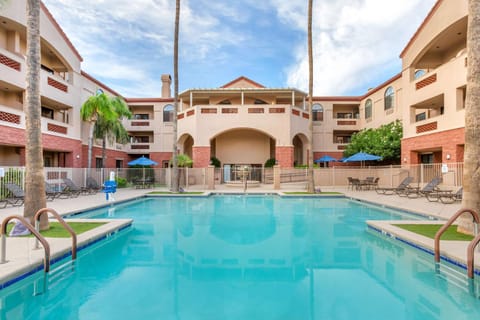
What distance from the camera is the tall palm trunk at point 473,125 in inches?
243

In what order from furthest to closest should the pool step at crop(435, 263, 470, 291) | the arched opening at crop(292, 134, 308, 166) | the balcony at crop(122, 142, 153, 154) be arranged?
the balcony at crop(122, 142, 153, 154) → the arched opening at crop(292, 134, 308, 166) → the pool step at crop(435, 263, 470, 291)

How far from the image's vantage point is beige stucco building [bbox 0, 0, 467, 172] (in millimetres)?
14672

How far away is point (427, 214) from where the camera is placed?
969 cm

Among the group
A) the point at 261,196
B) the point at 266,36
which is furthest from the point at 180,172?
the point at 266,36

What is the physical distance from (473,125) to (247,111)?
1905 centimetres

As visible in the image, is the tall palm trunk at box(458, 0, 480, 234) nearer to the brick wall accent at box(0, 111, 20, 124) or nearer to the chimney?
the brick wall accent at box(0, 111, 20, 124)

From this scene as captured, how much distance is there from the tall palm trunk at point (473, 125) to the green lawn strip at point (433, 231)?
29 centimetres

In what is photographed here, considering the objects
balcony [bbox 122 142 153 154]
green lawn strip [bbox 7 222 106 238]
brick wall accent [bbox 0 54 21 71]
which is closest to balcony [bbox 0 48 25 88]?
brick wall accent [bbox 0 54 21 71]

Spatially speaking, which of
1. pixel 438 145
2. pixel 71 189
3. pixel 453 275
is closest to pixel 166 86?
pixel 71 189

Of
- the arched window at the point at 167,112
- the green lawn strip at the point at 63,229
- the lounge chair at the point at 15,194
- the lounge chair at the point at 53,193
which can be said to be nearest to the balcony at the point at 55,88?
the lounge chair at the point at 53,193

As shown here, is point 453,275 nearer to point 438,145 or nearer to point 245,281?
point 245,281

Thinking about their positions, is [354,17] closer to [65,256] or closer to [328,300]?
[328,300]

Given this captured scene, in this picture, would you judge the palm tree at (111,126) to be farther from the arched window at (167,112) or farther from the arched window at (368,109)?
the arched window at (368,109)

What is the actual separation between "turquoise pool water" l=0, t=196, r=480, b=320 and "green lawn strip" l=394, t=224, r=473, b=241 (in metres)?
0.81
